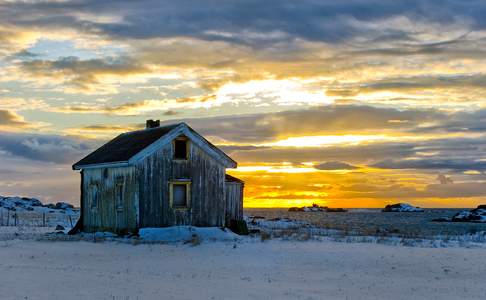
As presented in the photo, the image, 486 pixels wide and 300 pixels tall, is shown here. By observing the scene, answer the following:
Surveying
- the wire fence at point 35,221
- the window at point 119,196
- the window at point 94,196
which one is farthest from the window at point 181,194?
the wire fence at point 35,221

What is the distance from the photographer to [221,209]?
40.1 m

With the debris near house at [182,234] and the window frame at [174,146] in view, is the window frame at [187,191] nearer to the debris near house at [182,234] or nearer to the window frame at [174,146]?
the window frame at [174,146]

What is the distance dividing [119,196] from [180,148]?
4.22m

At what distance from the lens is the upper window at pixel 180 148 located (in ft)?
127

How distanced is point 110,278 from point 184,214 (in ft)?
58.7

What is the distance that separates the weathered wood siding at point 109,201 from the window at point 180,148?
8.76ft

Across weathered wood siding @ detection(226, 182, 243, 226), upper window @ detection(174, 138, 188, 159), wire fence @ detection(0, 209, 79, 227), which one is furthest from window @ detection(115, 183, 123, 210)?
wire fence @ detection(0, 209, 79, 227)

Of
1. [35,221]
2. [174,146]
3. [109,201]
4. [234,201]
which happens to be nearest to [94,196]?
[109,201]

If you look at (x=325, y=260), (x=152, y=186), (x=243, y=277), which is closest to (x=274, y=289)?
(x=243, y=277)

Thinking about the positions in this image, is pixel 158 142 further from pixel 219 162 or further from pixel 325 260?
pixel 325 260

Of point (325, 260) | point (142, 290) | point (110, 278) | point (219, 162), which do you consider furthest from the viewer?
point (219, 162)

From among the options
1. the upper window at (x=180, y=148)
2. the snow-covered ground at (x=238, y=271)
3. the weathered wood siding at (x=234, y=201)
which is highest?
the upper window at (x=180, y=148)

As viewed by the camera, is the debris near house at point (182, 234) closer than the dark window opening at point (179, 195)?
Yes

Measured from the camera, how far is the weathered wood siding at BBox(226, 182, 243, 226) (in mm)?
44156
